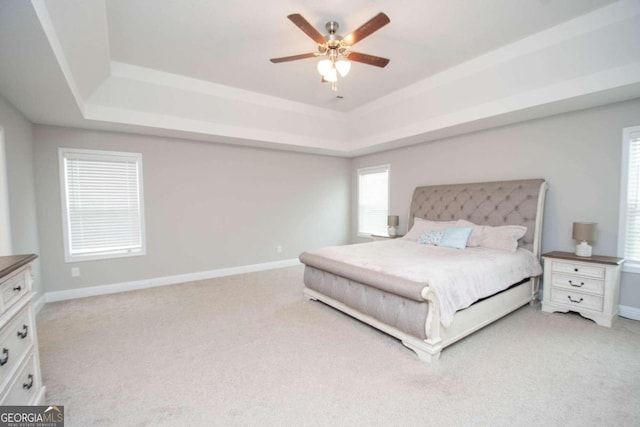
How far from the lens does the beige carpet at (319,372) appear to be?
173cm

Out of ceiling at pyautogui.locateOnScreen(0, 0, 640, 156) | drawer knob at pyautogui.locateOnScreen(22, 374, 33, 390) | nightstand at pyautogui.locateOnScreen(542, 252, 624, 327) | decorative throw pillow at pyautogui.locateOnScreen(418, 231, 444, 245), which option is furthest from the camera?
decorative throw pillow at pyautogui.locateOnScreen(418, 231, 444, 245)

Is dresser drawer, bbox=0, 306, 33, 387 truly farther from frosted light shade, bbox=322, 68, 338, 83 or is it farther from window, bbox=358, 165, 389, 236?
window, bbox=358, 165, 389, 236

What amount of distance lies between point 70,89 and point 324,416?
3434mm

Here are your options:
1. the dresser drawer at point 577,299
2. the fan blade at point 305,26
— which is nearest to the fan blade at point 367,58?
the fan blade at point 305,26

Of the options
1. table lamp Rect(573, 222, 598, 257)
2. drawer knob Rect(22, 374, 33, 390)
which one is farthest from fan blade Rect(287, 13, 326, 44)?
table lamp Rect(573, 222, 598, 257)

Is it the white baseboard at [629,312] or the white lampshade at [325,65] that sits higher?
the white lampshade at [325,65]

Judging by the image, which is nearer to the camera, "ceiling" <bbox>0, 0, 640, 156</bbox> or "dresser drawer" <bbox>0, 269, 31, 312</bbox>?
"dresser drawer" <bbox>0, 269, 31, 312</bbox>

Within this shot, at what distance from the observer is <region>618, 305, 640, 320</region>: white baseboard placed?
2.95 meters

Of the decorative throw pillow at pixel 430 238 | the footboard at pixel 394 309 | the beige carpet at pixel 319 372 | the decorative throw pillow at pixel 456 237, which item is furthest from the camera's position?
the decorative throw pillow at pixel 430 238

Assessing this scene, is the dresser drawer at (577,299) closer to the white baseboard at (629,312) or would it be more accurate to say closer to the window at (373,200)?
the white baseboard at (629,312)

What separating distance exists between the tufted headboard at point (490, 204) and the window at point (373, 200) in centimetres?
92

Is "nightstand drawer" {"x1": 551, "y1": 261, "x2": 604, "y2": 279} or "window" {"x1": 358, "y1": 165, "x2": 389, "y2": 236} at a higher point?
"window" {"x1": 358, "y1": 165, "x2": 389, "y2": 236}

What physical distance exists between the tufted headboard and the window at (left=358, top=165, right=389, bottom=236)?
92cm

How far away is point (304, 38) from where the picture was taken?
291cm
